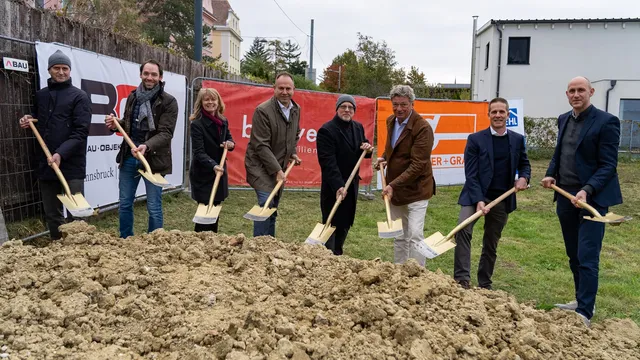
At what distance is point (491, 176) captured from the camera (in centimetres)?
484

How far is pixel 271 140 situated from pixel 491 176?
2137 mm

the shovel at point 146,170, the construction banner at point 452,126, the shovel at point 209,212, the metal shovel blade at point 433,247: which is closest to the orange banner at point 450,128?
the construction banner at point 452,126

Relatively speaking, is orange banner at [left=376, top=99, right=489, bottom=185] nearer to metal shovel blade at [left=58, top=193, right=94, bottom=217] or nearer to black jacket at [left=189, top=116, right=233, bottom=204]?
black jacket at [left=189, top=116, right=233, bottom=204]

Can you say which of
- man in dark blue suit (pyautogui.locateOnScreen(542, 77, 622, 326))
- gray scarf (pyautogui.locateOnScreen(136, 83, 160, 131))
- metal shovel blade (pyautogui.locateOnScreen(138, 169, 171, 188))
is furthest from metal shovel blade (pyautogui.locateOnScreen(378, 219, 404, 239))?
gray scarf (pyautogui.locateOnScreen(136, 83, 160, 131))

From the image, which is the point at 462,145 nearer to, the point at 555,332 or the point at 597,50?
the point at 555,332

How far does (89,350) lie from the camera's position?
262 cm

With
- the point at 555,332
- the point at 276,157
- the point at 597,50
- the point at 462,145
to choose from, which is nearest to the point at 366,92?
the point at 597,50

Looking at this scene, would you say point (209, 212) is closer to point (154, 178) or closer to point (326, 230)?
point (154, 178)

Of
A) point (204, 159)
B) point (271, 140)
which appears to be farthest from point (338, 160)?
point (204, 159)

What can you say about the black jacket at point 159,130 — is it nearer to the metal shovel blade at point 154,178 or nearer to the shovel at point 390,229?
the metal shovel blade at point 154,178

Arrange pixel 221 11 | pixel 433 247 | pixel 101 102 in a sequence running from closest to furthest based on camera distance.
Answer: pixel 433 247
pixel 101 102
pixel 221 11

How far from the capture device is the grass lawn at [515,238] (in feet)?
16.8

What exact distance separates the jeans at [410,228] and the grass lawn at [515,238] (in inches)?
25.5

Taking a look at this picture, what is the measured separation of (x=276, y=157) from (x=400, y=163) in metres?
1.27
